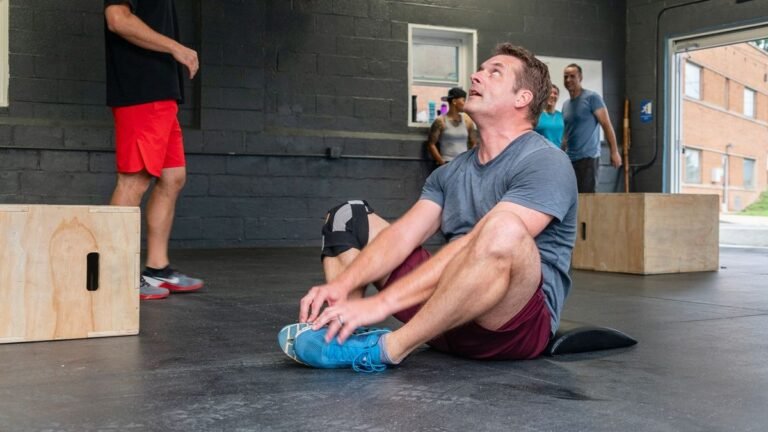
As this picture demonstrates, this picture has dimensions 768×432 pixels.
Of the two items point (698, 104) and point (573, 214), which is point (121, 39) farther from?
point (698, 104)

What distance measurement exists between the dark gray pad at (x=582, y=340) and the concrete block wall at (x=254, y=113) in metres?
4.95

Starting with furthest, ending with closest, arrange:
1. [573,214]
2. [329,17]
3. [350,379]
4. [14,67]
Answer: [329,17] → [14,67] → [573,214] → [350,379]

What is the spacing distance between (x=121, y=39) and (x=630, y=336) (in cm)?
227

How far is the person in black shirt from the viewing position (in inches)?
132

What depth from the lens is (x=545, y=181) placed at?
6.67 feet

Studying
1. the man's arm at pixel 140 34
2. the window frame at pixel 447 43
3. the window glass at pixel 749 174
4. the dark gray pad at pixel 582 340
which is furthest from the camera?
the window glass at pixel 749 174

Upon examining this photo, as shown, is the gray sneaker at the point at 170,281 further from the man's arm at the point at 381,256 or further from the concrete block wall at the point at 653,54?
the concrete block wall at the point at 653,54

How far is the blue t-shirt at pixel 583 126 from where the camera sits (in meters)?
6.33

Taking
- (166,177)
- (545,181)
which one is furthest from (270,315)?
(545,181)

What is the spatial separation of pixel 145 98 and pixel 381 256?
1.63 metres

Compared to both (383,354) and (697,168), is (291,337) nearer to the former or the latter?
(383,354)

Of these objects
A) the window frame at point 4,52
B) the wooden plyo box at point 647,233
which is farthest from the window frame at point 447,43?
the window frame at point 4,52

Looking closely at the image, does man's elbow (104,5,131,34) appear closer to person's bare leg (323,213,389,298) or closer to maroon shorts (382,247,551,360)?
person's bare leg (323,213,389,298)

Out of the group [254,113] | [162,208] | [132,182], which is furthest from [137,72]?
[254,113]
